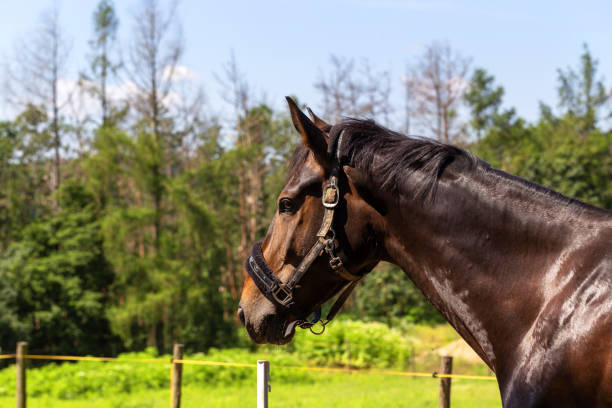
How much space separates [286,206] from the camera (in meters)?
2.01

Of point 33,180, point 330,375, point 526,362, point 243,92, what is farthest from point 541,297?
point 33,180

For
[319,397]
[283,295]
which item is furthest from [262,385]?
[319,397]

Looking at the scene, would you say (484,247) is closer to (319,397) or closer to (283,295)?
(283,295)

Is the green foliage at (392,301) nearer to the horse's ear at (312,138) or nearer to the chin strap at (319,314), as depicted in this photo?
the chin strap at (319,314)

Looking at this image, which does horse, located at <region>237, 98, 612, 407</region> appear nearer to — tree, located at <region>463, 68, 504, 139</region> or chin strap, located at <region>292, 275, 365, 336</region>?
chin strap, located at <region>292, 275, 365, 336</region>

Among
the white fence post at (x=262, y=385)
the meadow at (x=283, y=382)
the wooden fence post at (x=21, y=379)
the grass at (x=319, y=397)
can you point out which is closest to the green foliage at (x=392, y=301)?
the meadow at (x=283, y=382)

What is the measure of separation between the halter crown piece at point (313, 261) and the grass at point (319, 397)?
8.03 meters

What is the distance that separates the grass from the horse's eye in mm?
8130

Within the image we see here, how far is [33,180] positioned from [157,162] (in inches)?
505

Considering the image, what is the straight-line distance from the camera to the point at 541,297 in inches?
65.3

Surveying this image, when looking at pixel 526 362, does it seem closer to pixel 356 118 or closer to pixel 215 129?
pixel 356 118

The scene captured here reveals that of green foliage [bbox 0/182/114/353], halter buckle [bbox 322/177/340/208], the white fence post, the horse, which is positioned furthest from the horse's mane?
green foliage [bbox 0/182/114/353]

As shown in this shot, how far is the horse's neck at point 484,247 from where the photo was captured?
170 cm

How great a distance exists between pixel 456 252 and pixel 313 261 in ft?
1.58
